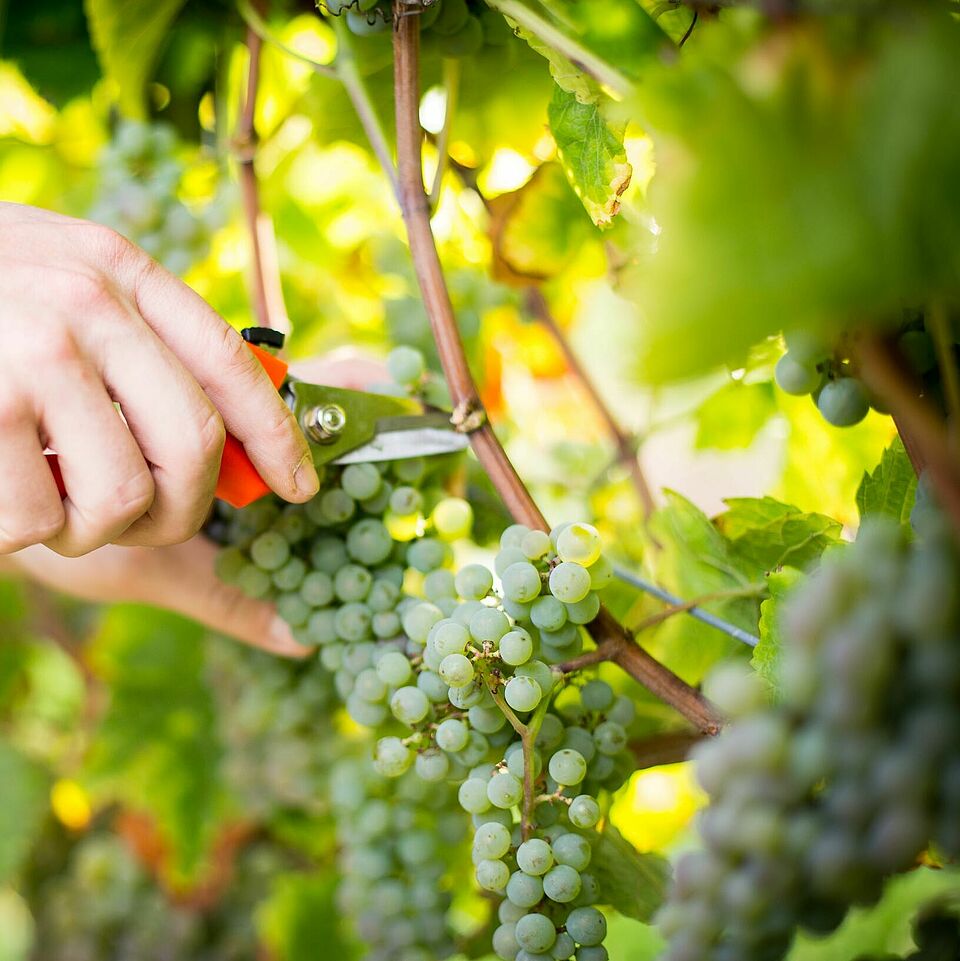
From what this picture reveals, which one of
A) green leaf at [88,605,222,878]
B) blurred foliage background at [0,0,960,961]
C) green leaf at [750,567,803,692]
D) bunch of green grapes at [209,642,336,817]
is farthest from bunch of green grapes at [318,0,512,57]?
green leaf at [88,605,222,878]

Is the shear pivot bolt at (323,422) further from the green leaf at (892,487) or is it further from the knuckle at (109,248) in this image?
the green leaf at (892,487)

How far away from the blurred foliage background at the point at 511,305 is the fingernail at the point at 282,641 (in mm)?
81

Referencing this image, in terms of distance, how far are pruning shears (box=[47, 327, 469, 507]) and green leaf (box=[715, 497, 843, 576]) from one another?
166 millimetres

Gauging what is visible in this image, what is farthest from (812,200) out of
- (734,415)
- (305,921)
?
(305,921)

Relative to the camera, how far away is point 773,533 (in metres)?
0.49

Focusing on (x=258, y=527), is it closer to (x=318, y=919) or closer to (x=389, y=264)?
Result: (x=389, y=264)

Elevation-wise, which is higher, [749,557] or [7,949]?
[749,557]

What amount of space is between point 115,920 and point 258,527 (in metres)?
0.77

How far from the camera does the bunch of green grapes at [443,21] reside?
0.49 metres

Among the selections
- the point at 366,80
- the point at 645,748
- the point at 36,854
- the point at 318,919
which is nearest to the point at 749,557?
the point at 645,748

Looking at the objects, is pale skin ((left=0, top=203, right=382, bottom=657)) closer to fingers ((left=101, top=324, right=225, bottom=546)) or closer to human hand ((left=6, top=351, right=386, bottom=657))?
fingers ((left=101, top=324, right=225, bottom=546))

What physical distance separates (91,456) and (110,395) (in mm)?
41

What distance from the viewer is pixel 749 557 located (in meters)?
0.51

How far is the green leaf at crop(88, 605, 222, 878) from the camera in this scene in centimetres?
92
